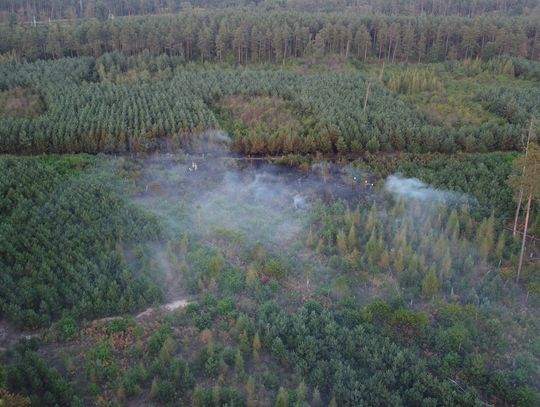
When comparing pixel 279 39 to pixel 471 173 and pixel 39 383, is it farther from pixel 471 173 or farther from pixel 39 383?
pixel 39 383

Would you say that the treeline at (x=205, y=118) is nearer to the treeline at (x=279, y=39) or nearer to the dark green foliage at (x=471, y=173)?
the dark green foliage at (x=471, y=173)

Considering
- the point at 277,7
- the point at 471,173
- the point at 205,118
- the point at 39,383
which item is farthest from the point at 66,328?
the point at 277,7

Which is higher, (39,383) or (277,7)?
(277,7)

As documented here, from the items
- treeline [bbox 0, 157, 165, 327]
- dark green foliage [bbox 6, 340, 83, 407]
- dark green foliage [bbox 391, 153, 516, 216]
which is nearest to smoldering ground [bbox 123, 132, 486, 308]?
dark green foliage [bbox 391, 153, 516, 216]

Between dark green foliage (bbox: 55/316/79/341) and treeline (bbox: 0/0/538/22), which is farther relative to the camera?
treeline (bbox: 0/0/538/22)

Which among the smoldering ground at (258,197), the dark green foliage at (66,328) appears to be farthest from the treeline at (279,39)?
the dark green foliage at (66,328)

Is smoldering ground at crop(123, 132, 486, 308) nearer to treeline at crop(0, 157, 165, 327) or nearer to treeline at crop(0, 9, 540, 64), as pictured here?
treeline at crop(0, 157, 165, 327)
